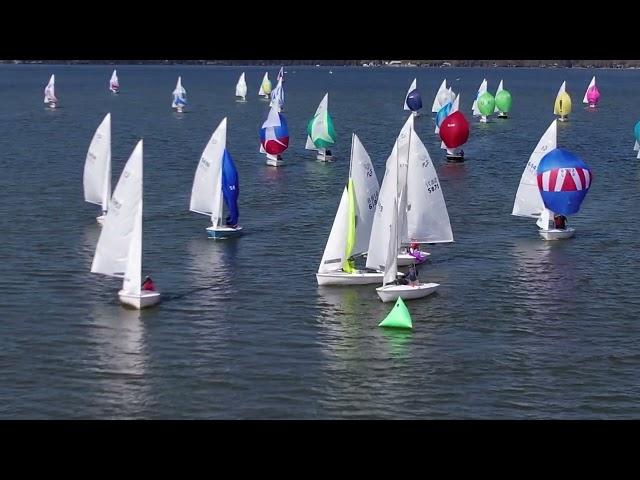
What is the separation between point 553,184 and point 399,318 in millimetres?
26243

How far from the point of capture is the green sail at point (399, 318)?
53688 millimetres

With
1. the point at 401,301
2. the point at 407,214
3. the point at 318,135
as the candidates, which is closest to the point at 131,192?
the point at 401,301

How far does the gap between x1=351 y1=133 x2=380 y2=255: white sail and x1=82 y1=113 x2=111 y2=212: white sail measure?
67.6 ft

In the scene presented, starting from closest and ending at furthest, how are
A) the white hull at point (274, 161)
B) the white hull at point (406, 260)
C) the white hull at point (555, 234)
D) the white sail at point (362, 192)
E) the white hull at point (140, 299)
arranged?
the white hull at point (140, 299) → the white sail at point (362, 192) → the white hull at point (406, 260) → the white hull at point (555, 234) → the white hull at point (274, 161)

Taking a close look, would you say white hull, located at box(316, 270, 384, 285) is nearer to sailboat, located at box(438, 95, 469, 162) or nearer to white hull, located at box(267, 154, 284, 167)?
white hull, located at box(267, 154, 284, 167)

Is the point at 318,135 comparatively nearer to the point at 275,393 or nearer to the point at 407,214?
the point at 407,214

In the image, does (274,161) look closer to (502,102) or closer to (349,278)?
(349,278)

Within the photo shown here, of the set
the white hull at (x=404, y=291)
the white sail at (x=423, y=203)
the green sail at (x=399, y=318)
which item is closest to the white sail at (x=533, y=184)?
the white sail at (x=423, y=203)

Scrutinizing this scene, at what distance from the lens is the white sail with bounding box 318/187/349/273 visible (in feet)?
198

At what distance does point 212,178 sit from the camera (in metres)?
73.9

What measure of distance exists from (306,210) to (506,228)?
16600 millimetres

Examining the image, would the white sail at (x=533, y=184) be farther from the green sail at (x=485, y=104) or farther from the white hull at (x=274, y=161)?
the green sail at (x=485, y=104)

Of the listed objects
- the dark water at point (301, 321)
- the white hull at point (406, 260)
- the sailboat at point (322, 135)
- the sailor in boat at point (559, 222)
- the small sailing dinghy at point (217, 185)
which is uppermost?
the sailboat at point (322, 135)

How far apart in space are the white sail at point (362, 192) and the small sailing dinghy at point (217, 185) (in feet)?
37.5
